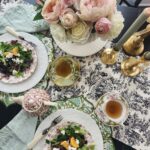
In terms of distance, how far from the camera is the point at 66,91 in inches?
50.5

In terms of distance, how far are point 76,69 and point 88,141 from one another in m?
0.25

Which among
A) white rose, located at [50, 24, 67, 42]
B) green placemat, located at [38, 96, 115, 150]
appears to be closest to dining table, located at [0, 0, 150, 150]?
green placemat, located at [38, 96, 115, 150]

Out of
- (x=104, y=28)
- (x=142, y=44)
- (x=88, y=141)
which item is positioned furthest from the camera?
(x=142, y=44)

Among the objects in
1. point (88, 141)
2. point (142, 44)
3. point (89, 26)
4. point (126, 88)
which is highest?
point (89, 26)

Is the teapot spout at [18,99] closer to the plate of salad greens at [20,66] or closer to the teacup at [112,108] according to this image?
the plate of salad greens at [20,66]

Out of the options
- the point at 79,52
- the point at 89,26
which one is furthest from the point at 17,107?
the point at 89,26

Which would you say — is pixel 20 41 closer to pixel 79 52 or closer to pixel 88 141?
pixel 79 52

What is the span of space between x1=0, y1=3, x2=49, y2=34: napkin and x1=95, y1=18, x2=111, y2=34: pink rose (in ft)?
1.12

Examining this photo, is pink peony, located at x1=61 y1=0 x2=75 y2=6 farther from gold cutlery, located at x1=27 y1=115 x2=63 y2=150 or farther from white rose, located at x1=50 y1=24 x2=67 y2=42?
gold cutlery, located at x1=27 y1=115 x2=63 y2=150

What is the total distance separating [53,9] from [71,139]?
0.42 m

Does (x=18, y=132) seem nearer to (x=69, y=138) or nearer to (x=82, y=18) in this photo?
(x=69, y=138)

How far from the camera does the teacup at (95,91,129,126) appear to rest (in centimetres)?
120

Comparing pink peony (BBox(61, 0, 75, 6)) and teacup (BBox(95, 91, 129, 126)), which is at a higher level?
pink peony (BBox(61, 0, 75, 6))

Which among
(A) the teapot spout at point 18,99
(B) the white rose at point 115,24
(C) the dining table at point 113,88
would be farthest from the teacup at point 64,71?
(B) the white rose at point 115,24
